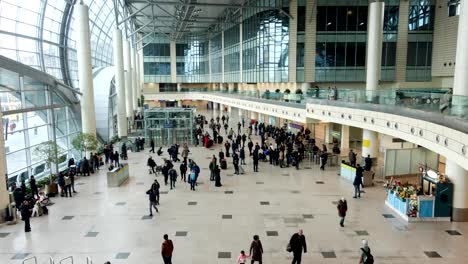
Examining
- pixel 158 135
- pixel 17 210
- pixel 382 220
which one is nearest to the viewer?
pixel 382 220

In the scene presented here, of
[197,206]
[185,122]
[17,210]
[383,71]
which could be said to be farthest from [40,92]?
[383,71]

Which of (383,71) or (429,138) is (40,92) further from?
(383,71)

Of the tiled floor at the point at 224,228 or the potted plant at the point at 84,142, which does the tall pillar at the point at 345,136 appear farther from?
the potted plant at the point at 84,142

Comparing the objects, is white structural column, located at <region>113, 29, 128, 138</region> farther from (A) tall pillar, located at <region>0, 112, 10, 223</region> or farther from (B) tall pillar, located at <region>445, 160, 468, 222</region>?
(B) tall pillar, located at <region>445, 160, 468, 222</region>

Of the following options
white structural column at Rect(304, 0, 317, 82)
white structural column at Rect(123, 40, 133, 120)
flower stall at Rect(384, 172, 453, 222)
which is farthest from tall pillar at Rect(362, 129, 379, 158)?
white structural column at Rect(123, 40, 133, 120)

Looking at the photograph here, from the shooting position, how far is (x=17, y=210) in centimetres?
1448

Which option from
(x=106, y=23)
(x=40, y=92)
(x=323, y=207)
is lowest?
(x=323, y=207)

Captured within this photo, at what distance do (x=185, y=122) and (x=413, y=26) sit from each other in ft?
70.4

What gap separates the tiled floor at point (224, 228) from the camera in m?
10.4

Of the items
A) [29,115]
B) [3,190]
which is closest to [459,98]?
[3,190]

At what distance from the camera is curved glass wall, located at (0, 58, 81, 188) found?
17.3 m

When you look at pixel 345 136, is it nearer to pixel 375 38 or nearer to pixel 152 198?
pixel 375 38

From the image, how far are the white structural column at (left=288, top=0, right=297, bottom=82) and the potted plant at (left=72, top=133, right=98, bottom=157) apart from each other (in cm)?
1926

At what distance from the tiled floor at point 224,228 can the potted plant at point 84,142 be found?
154 inches
